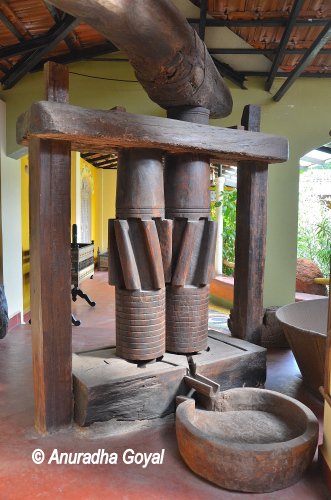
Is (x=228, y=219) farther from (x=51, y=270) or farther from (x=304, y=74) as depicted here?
(x=51, y=270)

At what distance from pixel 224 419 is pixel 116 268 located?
3.62 ft

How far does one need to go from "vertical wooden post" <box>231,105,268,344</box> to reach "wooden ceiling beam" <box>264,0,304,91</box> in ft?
2.02

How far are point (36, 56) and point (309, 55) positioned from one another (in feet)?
7.46

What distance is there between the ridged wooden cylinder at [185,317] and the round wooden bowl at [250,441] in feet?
1.60

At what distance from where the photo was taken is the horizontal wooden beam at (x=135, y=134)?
2.12 m

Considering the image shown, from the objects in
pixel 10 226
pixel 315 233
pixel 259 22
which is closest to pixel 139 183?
pixel 259 22

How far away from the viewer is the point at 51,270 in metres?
2.31

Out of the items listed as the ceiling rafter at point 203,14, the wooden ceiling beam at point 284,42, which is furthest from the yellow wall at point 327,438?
the ceiling rafter at point 203,14

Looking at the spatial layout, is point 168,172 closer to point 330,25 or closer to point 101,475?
point 330,25

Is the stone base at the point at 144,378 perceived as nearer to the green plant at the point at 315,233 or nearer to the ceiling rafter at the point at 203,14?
the ceiling rafter at the point at 203,14

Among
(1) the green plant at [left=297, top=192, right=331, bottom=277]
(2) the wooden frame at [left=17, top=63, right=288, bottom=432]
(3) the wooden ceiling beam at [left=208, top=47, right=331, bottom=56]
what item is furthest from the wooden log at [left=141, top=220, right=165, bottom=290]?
(1) the green plant at [left=297, top=192, right=331, bottom=277]

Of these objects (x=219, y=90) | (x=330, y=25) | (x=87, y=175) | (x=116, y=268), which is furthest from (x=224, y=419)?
(x=87, y=175)

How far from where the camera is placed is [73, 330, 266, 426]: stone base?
241cm

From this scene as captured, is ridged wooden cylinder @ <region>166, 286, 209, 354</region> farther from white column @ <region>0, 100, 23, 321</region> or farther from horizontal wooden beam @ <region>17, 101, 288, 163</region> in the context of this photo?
white column @ <region>0, 100, 23, 321</region>
